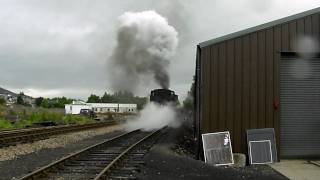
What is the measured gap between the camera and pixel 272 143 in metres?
15.8

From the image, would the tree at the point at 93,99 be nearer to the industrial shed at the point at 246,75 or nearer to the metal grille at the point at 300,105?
the metal grille at the point at 300,105

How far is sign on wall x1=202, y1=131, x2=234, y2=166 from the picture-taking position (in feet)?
50.6

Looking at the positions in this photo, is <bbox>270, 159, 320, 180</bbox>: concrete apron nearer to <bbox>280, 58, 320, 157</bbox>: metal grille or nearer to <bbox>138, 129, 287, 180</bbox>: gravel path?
<bbox>138, 129, 287, 180</bbox>: gravel path

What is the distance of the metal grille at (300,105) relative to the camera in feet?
53.8

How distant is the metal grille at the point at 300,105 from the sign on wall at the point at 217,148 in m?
2.10

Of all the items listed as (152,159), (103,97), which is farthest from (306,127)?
(103,97)

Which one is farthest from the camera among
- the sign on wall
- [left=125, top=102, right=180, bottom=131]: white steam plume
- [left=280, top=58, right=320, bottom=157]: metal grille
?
[left=125, top=102, right=180, bottom=131]: white steam plume

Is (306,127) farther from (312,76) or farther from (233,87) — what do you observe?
(233,87)

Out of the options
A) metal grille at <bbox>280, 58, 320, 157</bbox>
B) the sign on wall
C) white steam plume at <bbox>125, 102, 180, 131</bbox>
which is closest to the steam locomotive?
white steam plume at <bbox>125, 102, 180, 131</bbox>

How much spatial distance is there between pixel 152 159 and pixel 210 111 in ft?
7.91

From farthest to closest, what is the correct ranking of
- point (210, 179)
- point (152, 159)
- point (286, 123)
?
point (286, 123), point (152, 159), point (210, 179)

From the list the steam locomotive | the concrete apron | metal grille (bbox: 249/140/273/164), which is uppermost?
the steam locomotive

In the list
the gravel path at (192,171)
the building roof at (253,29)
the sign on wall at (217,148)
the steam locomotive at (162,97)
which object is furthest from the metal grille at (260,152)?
the steam locomotive at (162,97)

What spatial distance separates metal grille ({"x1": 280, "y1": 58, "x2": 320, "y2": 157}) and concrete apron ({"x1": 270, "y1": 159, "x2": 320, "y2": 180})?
2.32 feet
